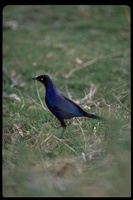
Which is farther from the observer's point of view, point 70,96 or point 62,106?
point 70,96

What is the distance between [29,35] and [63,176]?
6209 millimetres

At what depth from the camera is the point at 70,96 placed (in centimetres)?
721

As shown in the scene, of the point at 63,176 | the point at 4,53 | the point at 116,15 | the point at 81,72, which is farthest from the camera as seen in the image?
the point at 116,15

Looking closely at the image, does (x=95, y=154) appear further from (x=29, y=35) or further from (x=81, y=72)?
(x=29, y=35)

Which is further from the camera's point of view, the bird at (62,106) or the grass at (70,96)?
the bird at (62,106)

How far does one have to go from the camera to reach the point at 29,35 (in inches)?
411

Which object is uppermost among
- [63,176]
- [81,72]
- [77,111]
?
[81,72]

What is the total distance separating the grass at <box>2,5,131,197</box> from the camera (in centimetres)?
439

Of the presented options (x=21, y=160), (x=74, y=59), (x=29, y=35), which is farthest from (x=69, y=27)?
(x=21, y=160)

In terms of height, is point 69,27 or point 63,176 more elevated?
point 69,27

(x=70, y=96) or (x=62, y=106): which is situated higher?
(x=70, y=96)

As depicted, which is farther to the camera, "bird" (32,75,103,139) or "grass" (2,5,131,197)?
"bird" (32,75,103,139)

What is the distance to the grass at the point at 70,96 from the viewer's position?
439 cm

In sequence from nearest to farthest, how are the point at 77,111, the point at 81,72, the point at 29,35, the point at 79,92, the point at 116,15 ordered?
the point at 77,111, the point at 79,92, the point at 81,72, the point at 29,35, the point at 116,15
